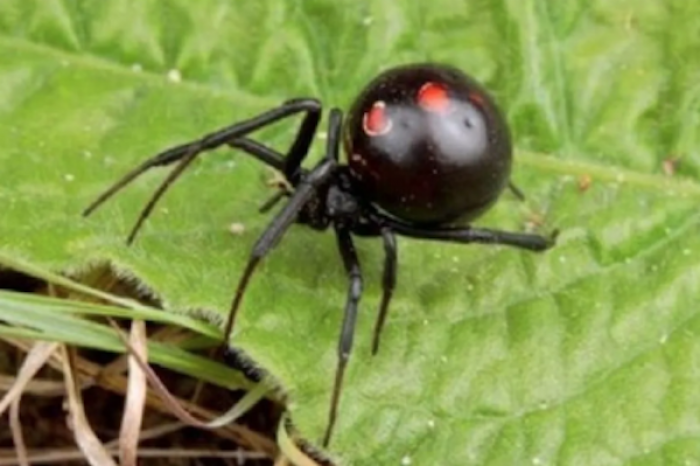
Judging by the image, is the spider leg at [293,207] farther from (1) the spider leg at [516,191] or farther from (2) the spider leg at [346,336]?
(1) the spider leg at [516,191]

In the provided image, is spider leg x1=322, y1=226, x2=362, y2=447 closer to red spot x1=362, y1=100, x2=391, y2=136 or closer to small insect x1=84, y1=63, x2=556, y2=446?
small insect x1=84, y1=63, x2=556, y2=446

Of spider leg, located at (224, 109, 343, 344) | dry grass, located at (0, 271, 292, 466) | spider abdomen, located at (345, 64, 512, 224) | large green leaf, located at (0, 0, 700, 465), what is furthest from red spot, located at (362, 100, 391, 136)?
dry grass, located at (0, 271, 292, 466)

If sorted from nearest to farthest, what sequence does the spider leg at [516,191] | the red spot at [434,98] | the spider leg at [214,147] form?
A: the red spot at [434,98] → the spider leg at [214,147] → the spider leg at [516,191]

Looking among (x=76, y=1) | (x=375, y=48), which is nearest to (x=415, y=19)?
(x=375, y=48)

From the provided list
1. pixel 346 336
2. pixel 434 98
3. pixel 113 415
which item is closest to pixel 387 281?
pixel 346 336

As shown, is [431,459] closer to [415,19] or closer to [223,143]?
[223,143]

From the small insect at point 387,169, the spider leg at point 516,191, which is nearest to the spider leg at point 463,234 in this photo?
the small insect at point 387,169
